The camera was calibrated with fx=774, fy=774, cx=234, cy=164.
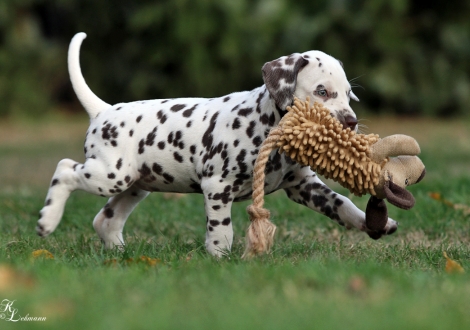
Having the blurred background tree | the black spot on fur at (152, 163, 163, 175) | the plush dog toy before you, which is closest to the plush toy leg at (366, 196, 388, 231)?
the plush dog toy

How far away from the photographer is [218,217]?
4.80 metres

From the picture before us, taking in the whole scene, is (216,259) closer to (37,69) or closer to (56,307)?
(56,307)

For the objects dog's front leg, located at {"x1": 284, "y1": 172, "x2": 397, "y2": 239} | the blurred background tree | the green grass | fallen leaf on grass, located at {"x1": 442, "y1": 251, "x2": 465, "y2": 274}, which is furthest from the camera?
the blurred background tree

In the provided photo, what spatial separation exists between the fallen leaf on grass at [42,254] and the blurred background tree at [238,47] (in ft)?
33.6

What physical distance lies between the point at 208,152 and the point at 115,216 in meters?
1.02

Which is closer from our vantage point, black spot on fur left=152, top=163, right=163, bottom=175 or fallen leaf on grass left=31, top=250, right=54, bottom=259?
fallen leaf on grass left=31, top=250, right=54, bottom=259

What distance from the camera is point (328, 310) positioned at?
3031mm

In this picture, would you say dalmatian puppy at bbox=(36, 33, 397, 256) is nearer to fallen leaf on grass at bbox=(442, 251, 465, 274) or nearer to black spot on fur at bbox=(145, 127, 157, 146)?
black spot on fur at bbox=(145, 127, 157, 146)

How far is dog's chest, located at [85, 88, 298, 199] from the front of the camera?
479 cm

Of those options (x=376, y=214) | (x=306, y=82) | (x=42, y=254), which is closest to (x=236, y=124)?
(x=306, y=82)

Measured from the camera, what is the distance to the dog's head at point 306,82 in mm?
4625

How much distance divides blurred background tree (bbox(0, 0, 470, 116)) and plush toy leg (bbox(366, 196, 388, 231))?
952 cm

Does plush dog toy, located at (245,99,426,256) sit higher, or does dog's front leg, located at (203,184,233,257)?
plush dog toy, located at (245,99,426,256)

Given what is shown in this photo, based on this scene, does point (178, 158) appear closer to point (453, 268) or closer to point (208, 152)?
point (208, 152)
